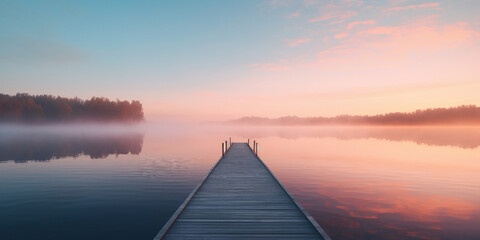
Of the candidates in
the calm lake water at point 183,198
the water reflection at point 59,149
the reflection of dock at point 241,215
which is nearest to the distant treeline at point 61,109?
the water reflection at point 59,149

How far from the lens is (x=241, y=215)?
818 cm

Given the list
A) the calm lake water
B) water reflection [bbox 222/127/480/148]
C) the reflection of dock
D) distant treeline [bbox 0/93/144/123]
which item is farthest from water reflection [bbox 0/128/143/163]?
distant treeline [bbox 0/93/144/123]

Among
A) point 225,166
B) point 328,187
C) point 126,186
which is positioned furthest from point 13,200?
point 328,187

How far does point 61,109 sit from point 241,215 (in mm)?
135332

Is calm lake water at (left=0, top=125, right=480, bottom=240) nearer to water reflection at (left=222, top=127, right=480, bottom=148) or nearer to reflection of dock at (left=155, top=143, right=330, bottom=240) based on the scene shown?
reflection of dock at (left=155, top=143, right=330, bottom=240)

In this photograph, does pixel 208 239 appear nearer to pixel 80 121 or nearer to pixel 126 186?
pixel 126 186

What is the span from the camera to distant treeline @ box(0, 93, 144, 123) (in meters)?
107

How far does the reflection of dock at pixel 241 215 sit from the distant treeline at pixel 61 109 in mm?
128526

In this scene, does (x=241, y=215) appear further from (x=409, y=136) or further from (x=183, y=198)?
(x=409, y=136)

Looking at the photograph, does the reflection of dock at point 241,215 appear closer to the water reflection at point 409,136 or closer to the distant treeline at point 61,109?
the water reflection at point 409,136

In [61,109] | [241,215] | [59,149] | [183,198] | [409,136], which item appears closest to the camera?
[241,215]

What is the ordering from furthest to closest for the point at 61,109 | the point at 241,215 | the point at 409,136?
1. the point at 61,109
2. the point at 409,136
3. the point at 241,215

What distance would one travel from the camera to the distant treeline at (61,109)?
106625mm

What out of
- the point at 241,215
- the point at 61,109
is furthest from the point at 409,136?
the point at 61,109
